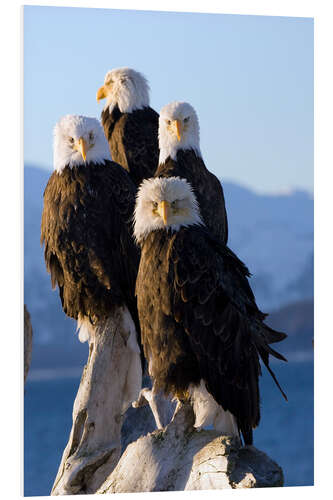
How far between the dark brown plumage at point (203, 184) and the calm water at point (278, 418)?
110 cm

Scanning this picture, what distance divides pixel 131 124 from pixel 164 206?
1766mm

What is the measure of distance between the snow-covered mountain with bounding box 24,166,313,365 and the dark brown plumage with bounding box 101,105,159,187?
1.91ft

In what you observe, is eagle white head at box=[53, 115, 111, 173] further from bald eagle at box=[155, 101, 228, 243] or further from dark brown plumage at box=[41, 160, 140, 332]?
bald eagle at box=[155, 101, 228, 243]

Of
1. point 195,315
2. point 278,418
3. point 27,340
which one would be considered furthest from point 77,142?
point 278,418

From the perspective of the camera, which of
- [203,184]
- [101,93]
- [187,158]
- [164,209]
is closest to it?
[164,209]

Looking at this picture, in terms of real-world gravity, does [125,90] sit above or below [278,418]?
above

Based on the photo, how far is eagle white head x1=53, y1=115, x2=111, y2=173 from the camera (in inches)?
247

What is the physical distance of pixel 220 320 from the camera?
580 cm

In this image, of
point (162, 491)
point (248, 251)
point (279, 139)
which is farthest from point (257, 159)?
point (162, 491)

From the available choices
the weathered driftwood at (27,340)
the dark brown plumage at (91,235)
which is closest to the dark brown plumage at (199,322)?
the dark brown plumage at (91,235)

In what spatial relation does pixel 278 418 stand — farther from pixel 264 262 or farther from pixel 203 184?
pixel 203 184

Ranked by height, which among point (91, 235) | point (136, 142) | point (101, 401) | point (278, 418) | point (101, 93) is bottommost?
point (278, 418)
